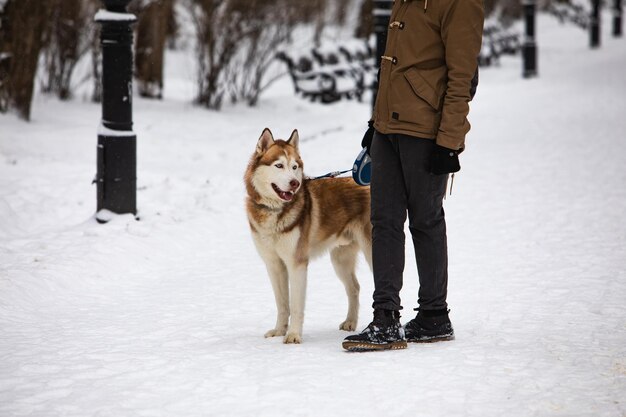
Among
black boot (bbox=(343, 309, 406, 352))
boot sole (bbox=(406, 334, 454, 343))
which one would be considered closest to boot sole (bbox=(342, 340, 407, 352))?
black boot (bbox=(343, 309, 406, 352))

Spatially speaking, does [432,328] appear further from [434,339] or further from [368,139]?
[368,139]

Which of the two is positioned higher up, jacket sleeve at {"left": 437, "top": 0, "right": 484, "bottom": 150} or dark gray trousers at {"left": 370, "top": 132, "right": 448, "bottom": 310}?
jacket sleeve at {"left": 437, "top": 0, "right": 484, "bottom": 150}

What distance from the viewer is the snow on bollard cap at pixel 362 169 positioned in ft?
15.3

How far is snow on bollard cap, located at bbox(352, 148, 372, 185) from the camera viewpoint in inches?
184

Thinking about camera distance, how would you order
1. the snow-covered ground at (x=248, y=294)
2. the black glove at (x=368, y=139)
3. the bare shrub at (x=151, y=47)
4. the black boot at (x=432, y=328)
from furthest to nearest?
the bare shrub at (x=151, y=47)
the black glove at (x=368, y=139)
the black boot at (x=432, y=328)
the snow-covered ground at (x=248, y=294)

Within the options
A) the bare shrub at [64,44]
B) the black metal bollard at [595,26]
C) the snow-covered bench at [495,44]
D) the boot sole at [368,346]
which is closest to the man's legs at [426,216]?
the boot sole at [368,346]

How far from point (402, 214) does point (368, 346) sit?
2.38 ft

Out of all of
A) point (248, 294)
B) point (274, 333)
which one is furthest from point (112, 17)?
point (274, 333)

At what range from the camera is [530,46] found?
2209 centimetres

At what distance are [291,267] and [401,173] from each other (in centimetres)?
85

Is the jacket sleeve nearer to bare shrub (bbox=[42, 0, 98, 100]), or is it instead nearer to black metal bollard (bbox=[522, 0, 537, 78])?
bare shrub (bbox=[42, 0, 98, 100])

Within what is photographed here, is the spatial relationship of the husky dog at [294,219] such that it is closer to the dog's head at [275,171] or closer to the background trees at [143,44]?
the dog's head at [275,171]

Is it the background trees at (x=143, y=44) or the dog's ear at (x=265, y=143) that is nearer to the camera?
the dog's ear at (x=265, y=143)

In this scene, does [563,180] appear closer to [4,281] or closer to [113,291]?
[113,291]
